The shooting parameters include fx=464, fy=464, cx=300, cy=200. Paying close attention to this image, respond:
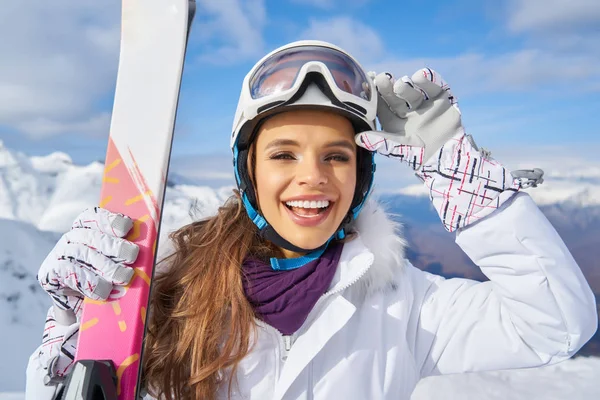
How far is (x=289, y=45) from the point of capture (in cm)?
212

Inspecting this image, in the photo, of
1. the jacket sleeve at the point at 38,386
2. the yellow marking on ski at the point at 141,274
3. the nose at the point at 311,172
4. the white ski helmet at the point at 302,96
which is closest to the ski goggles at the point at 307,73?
the white ski helmet at the point at 302,96

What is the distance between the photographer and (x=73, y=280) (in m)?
1.84

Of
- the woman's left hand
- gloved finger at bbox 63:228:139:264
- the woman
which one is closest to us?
the woman's left hand

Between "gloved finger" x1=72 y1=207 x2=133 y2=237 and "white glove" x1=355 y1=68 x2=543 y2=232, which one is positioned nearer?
"white glove" x1=355 y1=68 x2=543 y2=232

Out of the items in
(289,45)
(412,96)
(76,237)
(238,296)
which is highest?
(289,45)

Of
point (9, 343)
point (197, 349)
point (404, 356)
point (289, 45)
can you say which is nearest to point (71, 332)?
point (197, 349)

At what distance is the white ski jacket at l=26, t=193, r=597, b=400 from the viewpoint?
5.10 ft

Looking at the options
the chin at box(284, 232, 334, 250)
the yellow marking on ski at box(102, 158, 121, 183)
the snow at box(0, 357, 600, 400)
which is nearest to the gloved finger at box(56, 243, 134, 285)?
the yellow marking on ski at box(102, 158, 121, 183)

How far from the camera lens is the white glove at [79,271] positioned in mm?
1834

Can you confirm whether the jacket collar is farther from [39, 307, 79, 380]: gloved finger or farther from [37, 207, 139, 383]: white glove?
[39, 307, 79, 380]: gloved finger

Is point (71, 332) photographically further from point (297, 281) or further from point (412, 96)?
point (412, 96)

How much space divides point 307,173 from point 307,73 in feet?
1.45

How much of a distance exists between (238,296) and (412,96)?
1055 mm

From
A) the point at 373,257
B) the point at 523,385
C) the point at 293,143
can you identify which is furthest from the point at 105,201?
the point at 523,385
